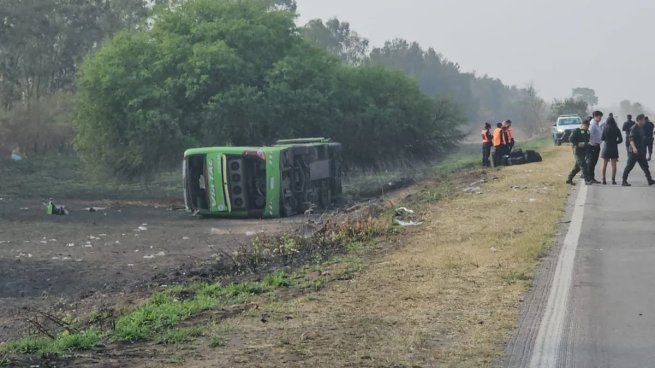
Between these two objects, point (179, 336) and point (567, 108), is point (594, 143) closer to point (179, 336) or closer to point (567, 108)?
point (179, 336)

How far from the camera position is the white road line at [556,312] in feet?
25.9


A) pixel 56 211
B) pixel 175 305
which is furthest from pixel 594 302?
pixel 56 211

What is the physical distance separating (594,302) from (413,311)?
1.94 m


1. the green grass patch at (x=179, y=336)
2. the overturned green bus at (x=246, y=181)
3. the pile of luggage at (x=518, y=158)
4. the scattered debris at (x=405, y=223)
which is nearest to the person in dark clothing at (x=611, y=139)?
the scattered debris at (x=405, y=223)

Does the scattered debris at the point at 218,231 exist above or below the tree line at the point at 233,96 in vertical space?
below

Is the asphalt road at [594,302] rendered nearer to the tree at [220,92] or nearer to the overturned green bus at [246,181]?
the overturned green bus at [246,181]

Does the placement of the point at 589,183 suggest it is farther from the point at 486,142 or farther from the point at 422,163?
the point at 422,163

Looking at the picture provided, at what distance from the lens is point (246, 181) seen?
29297mm

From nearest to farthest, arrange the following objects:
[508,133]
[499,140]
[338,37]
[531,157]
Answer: [508,133] < [499,140] < [531,157] < [338,37]

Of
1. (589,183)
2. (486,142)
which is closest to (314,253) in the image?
(589,183)

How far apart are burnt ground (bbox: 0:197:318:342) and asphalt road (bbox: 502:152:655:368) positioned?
20.1 ft

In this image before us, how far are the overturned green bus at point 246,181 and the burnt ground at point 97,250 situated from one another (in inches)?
22.8

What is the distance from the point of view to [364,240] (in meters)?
16.6

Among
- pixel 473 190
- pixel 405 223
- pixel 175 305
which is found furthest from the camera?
pixel 473 190
